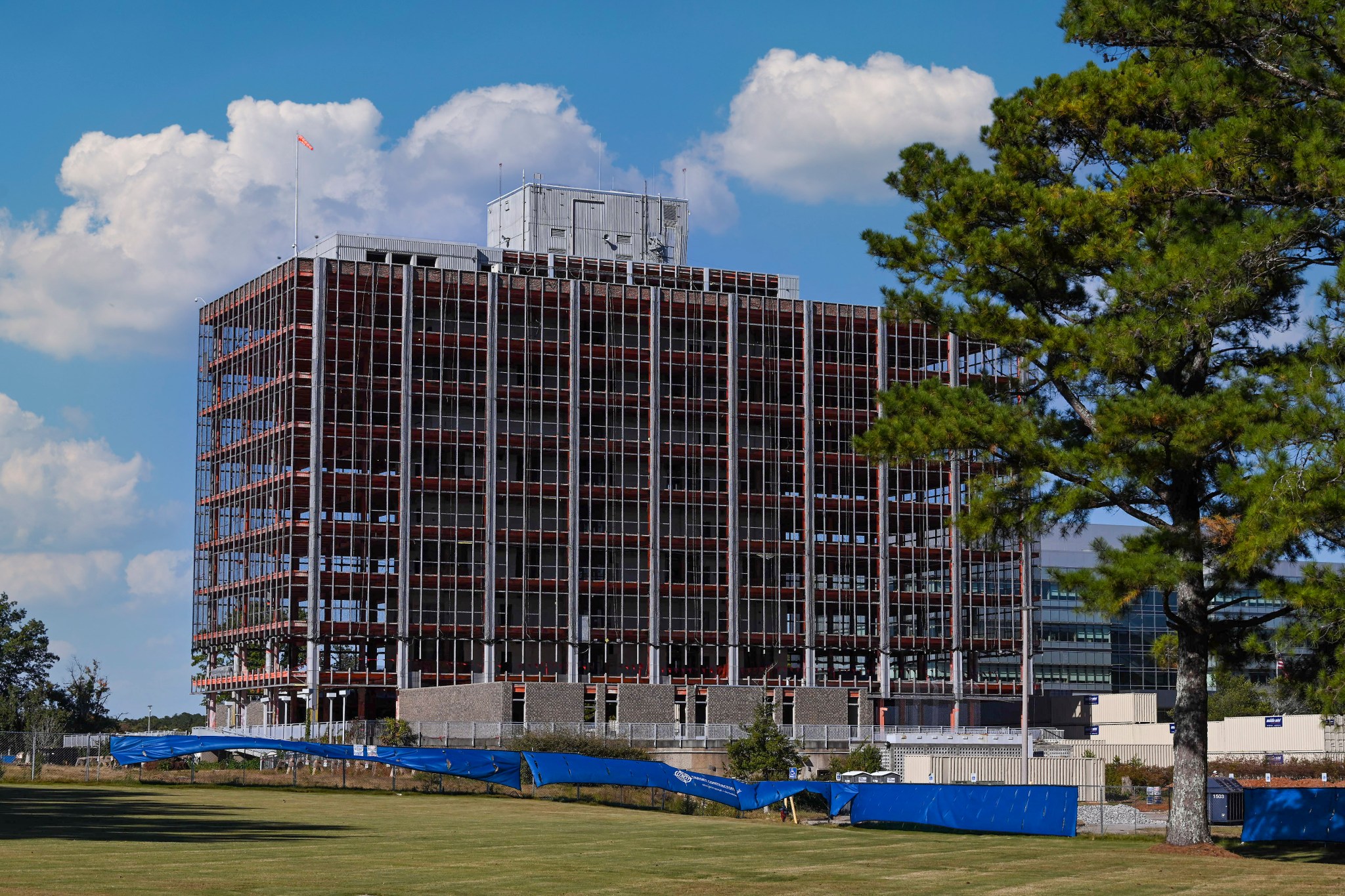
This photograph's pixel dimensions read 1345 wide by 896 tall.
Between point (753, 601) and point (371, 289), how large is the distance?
3340 centimetres

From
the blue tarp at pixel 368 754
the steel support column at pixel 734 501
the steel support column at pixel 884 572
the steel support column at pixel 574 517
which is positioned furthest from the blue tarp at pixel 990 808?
the steel support column at pixel 884 572

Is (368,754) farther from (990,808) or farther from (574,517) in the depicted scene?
(574,517)

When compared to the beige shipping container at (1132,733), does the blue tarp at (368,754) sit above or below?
above

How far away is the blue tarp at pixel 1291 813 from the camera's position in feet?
149

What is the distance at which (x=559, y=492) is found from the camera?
4417 inches

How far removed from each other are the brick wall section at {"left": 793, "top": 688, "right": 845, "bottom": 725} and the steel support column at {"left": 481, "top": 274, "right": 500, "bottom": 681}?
19.8 meters

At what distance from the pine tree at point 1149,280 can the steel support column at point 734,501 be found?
73.6 metres

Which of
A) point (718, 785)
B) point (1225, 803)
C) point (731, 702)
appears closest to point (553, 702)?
point (731, 702)

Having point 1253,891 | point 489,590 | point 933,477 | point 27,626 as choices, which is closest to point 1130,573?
point 1253,891

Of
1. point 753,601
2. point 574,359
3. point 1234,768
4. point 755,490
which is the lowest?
point 1234,768

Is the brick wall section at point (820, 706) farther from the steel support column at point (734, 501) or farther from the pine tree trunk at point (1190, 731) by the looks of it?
the pine tree trunk at point (1190, 731)

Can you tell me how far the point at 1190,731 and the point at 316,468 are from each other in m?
76.1

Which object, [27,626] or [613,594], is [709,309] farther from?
[27,626]

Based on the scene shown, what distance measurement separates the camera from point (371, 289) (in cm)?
11019
